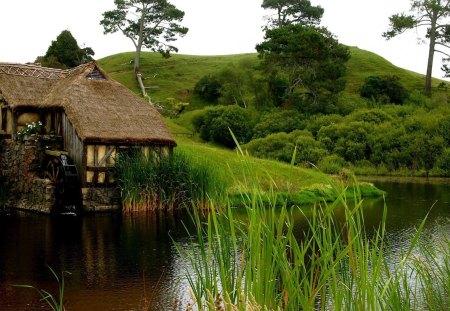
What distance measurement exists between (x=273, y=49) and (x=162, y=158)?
110 feet

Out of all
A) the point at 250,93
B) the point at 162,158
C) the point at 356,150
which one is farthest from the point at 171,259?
the point at 250,93

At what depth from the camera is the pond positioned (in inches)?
377

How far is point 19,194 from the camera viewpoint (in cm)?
2280

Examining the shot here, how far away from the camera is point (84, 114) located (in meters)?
22.0

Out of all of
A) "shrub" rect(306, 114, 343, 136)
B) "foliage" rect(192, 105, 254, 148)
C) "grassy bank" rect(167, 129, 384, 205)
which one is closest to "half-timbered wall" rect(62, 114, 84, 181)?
"grassy bank" rect(167, 129, 384, 205)

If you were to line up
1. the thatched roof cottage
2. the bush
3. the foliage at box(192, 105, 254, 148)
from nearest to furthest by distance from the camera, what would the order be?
the thatched roof cottage → the bush → the foliage at box(192, 105, 254, 148)

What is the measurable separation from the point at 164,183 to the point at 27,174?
5.33 m

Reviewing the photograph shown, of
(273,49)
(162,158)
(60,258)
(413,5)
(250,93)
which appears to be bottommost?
(60,258)

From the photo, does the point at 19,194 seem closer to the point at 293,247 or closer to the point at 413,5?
the point at 293,247

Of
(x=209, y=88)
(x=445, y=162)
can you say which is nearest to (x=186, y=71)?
(x=209, y=88)

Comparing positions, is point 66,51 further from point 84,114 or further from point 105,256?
point 105,256

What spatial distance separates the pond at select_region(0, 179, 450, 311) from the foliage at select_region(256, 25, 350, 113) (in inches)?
1189

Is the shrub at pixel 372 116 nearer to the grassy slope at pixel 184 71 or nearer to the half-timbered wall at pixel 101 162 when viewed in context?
the grassy slope at pixel 184 71

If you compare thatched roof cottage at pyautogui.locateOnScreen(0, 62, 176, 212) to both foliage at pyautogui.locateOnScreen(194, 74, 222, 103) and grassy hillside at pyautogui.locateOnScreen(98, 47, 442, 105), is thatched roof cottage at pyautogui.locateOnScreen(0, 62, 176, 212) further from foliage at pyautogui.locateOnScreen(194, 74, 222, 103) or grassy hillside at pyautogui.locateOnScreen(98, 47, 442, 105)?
foliage at pyautogui.locateOnScreen(194, 74, 222, 103)
